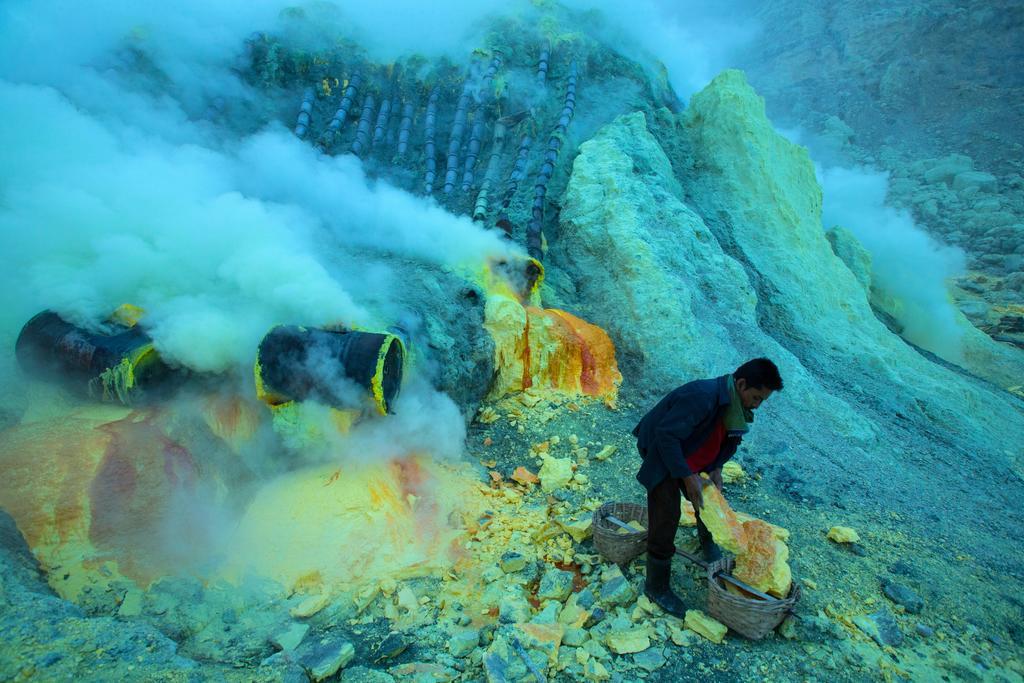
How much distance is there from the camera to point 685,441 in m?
Result: 2.29

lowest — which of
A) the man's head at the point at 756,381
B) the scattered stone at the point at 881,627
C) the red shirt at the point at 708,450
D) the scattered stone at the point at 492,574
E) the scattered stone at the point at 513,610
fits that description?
the scattered stone at the point at 492,574

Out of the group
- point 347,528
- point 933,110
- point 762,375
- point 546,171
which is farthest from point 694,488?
point 933,110

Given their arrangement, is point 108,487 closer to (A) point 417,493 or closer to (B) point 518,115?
(A) point 417,493

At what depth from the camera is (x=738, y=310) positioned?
4973 mm

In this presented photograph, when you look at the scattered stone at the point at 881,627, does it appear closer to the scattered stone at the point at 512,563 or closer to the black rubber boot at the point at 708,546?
the black rubber boot at the point at 708,546

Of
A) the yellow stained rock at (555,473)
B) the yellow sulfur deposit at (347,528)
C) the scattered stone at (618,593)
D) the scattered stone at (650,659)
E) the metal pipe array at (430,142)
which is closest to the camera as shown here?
the scattered stone at (650,659)

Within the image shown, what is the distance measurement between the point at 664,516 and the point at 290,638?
1581 millimetres

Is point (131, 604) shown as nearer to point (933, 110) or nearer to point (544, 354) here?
point (544, 354)

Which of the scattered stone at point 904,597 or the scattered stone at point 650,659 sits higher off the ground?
the scattered stone at point 904,597

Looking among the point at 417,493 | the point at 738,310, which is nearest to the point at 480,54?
the point at 738,310

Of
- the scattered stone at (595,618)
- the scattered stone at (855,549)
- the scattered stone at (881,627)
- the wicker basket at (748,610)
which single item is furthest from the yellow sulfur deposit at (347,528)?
the scattered stone at (855,549)

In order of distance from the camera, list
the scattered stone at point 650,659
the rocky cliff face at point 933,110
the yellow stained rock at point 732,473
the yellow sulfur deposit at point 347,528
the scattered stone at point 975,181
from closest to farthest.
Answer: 1. the scattered stone at point 650,659
2. the yellow sulfur deposit at point 347,528
3. the yellow stained rock at point 732,473
4. the rocky cliff face at point 933,110
5. the scattered stone at point 975,181

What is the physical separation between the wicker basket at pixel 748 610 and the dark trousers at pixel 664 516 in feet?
0.71

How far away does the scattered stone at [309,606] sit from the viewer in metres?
2.37
